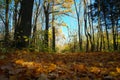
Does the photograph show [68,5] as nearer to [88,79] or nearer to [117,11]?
[117,11]

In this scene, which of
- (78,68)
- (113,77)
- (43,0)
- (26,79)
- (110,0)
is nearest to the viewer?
(26,79)

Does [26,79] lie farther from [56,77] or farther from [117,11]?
[117,11]

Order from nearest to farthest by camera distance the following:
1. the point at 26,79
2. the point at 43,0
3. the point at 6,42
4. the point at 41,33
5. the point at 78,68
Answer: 1. the point at 26,79
2. the point at 78,68
3. the point at 6,42
4. the point at 41,33
5. the point at 43,0

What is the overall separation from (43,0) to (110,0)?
391 inches

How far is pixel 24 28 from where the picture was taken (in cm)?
898

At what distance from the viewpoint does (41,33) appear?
10688 mm

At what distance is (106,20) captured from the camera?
32.8 metres

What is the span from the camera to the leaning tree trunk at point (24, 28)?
860 centimetres

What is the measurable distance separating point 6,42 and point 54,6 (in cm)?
2615

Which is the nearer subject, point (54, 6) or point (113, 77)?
point (113, 77)

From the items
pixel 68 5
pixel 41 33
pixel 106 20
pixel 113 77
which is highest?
pixel 68 5

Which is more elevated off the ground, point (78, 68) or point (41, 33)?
point (41, 33)

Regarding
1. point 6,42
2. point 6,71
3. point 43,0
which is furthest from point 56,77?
point 43,0

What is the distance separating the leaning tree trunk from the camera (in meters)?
8.60
